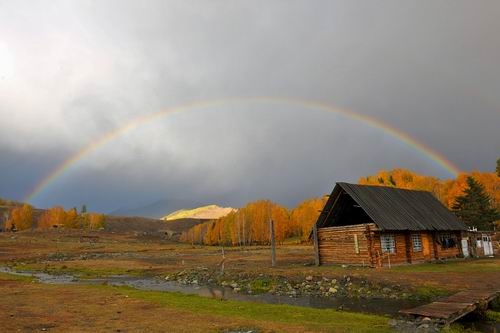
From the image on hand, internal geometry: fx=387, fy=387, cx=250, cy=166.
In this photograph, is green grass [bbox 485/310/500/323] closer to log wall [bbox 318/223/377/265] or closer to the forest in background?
log wall [bbox 318/223/377/265]

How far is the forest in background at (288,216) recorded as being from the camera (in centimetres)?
A: 11788

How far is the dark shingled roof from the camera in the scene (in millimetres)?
38438

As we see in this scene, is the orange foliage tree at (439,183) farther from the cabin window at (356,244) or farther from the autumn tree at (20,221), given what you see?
the autumn tree at (20,221)

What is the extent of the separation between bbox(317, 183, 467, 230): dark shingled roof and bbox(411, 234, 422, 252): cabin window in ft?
4.59

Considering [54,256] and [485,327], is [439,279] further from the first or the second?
[54,256]

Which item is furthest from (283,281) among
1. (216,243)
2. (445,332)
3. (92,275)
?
(216,243)

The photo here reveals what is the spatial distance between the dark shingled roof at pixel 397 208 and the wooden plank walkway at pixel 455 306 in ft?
51.3

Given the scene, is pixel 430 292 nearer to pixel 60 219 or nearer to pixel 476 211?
pixel 476 211

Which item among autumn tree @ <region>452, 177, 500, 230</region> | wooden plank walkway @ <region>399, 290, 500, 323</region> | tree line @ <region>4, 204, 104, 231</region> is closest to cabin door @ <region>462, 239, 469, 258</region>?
wooden plank walkway @ <region>399, 290, 500, 323</region>

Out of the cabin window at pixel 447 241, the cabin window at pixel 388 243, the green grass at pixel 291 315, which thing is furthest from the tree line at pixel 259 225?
the green grass at pixel 291 315

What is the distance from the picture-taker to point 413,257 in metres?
40.5

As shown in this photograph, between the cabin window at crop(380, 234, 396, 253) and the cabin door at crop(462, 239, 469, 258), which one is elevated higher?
the cabin window at crop(380, 234, 396, 253)

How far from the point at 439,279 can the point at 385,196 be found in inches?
674

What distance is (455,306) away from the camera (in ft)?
59.3
